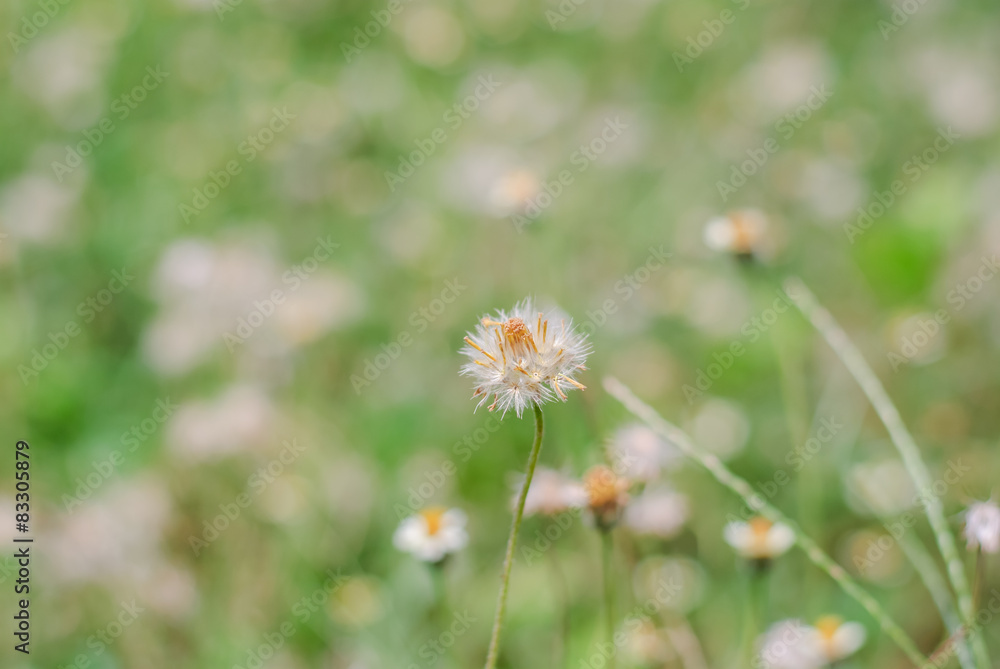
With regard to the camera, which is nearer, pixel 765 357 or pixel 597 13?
pixel 765 357

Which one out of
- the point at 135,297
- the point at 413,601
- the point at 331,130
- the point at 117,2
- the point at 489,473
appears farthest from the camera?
the point at 117,2

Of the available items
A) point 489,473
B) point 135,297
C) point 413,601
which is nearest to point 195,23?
point 135,297

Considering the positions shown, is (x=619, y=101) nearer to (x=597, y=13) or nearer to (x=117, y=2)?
(x=597, y=13)
